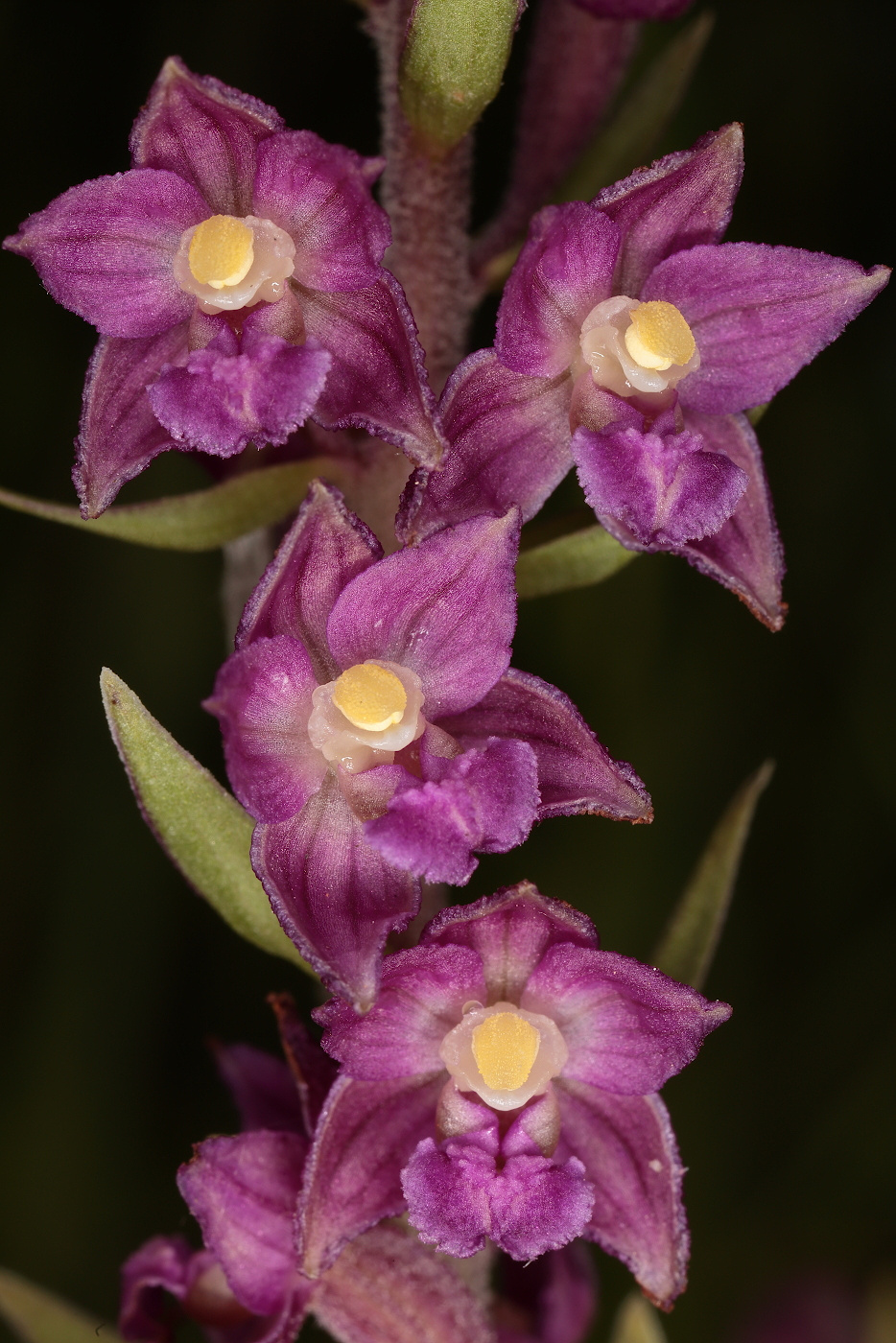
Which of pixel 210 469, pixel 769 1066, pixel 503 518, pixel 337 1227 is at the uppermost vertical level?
pixel 503 518

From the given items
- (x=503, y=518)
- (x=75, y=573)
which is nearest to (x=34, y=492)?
(x=75, y=573)

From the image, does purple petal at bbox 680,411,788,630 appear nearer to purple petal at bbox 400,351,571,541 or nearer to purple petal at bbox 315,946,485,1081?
purple petal at bbox 400,351,571,541

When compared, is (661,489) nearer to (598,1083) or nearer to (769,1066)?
(598,1083)

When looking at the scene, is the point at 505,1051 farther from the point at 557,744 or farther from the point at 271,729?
the point at 271,729

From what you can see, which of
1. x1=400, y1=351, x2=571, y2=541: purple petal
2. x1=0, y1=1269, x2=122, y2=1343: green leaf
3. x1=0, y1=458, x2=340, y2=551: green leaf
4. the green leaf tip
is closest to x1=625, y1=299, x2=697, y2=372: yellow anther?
x1=400, y1=351, x2=571, y2=541: purple petal

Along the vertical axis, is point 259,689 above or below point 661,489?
below

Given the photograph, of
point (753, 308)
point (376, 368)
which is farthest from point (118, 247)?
point (753, 308)
